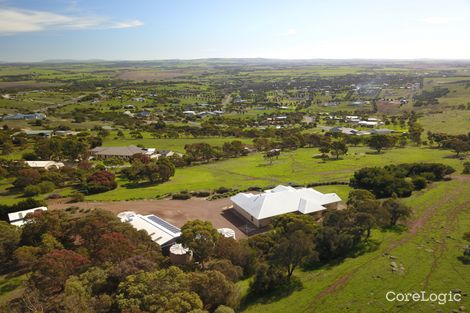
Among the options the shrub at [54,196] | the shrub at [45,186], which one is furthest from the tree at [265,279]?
the shrub at [45,186]

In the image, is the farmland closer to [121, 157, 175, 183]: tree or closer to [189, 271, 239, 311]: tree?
[189, 271, 239, 311]: tree

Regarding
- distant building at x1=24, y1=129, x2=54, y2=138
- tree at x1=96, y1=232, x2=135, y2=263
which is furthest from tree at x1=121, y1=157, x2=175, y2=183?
distant building at x1=24, y1=129, x2=54, y2=138

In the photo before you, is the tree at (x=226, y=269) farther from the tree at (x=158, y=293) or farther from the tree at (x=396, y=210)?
the tree at (x=396, y=210)

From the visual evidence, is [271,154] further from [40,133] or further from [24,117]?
[24,117]

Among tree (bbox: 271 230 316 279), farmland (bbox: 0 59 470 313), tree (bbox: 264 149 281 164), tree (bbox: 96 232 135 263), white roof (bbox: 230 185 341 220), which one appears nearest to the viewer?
farmland (bbox: 0 59 470 313)

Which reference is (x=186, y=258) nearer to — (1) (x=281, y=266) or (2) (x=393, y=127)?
(1) (x=281, y=266)

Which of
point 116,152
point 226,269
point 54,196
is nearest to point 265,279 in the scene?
point 226,269

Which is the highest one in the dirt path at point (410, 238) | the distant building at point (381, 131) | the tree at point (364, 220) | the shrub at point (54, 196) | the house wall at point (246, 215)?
the tree at point (364, 220)
